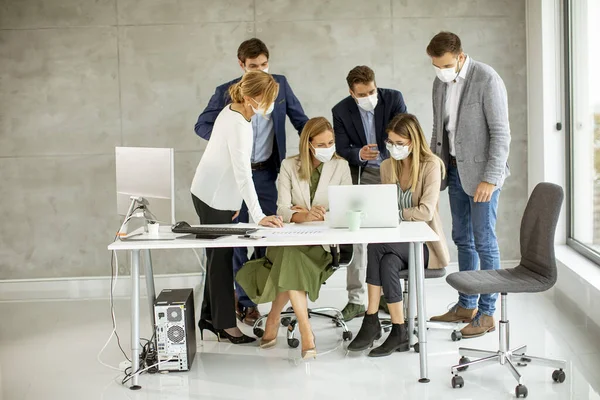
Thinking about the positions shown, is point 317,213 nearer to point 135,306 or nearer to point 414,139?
point 414,139

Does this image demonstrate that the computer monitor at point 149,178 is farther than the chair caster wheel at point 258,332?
No

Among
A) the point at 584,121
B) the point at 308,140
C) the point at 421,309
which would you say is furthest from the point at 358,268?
the point at 584,121

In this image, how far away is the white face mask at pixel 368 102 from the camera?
531cm

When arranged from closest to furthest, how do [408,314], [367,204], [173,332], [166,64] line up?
[367,204] < [173,332] < [408,314] < [166,64]

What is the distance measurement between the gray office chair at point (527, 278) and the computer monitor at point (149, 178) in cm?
153

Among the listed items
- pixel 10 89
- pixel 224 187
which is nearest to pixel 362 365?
pixel 224 187

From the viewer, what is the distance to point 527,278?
166 inches

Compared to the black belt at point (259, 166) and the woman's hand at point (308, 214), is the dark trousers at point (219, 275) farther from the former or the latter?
the black belt at point (259, 166)

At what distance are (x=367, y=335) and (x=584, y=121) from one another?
93.8 inches

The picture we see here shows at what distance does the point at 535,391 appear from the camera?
4082 millimetres

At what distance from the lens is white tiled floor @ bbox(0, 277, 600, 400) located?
4191mm

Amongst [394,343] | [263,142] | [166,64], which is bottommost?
[394,343]

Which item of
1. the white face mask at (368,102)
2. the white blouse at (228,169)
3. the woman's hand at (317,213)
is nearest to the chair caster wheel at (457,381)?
the woman's hand at (317,213)

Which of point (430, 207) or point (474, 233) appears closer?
point (430, 207)
